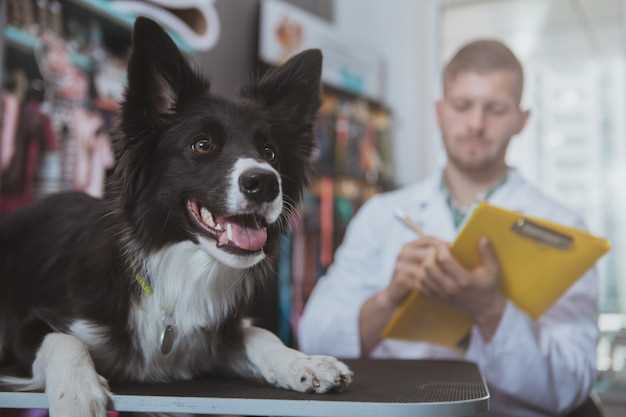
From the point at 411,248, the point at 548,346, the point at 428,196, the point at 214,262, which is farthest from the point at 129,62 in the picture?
the point at 548,346

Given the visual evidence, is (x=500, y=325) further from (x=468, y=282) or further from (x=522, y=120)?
(x=522, y=120)

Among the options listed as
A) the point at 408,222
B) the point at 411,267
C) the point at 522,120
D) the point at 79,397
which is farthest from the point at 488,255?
the point at 79,397

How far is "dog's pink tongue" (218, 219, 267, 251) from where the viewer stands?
3.56 feet

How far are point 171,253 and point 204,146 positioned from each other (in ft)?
0.67

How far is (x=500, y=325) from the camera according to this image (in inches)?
61.2

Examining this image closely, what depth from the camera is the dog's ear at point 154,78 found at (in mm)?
1127

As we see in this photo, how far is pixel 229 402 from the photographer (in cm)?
91

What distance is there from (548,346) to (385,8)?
282 centimetres

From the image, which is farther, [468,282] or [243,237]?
[468,282]

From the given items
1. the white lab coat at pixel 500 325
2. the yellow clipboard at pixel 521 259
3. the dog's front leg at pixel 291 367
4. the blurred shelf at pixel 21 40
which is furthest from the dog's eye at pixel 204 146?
the blurred shelf at pixel 21 40

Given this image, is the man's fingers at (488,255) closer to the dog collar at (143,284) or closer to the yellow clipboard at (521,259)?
the yellow clipboard at (521,259)

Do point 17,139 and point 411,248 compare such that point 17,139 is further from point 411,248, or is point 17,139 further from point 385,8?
point 385,8

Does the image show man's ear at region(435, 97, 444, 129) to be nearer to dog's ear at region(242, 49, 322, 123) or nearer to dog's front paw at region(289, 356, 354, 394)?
dog's ear at region(242, 49, 322, 123)

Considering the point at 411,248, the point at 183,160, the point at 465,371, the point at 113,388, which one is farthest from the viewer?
the point at 411,248
